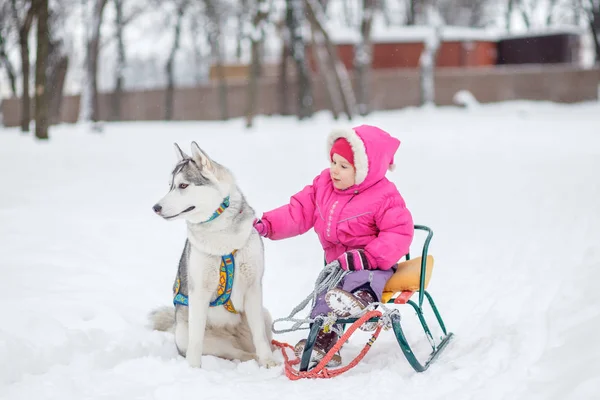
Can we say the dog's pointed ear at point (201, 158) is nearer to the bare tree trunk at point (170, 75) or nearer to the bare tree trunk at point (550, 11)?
the bare tree trunk at point (170, 75)

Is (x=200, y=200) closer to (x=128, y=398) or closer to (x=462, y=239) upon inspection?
(x=128, y=398)

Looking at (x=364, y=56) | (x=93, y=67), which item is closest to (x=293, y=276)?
(x=93, y=67)

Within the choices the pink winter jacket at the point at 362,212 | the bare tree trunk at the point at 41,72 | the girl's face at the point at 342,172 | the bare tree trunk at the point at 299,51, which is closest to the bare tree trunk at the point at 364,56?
the bare tree trunk at the point at 299,51

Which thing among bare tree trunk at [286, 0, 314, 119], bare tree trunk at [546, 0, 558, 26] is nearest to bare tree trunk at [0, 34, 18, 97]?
bare tree trunk at [286, 0, 314, 119]

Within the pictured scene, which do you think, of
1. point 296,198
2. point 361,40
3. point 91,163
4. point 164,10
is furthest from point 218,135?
point 164,10

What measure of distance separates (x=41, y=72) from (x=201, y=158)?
42.1ft

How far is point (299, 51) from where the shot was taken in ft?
67.0

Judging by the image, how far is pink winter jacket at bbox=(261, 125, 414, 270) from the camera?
401 cm

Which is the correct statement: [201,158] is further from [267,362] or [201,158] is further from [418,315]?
[418,315]

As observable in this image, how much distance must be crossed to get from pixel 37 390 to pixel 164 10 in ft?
111

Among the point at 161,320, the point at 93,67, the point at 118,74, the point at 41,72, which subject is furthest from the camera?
the point at 118,74

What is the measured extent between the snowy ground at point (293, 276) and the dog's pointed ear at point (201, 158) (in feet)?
3.96

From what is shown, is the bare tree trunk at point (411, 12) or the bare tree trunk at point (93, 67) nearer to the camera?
the bare tree trunk at point (93, 67)

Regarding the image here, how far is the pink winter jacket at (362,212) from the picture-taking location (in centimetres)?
401
